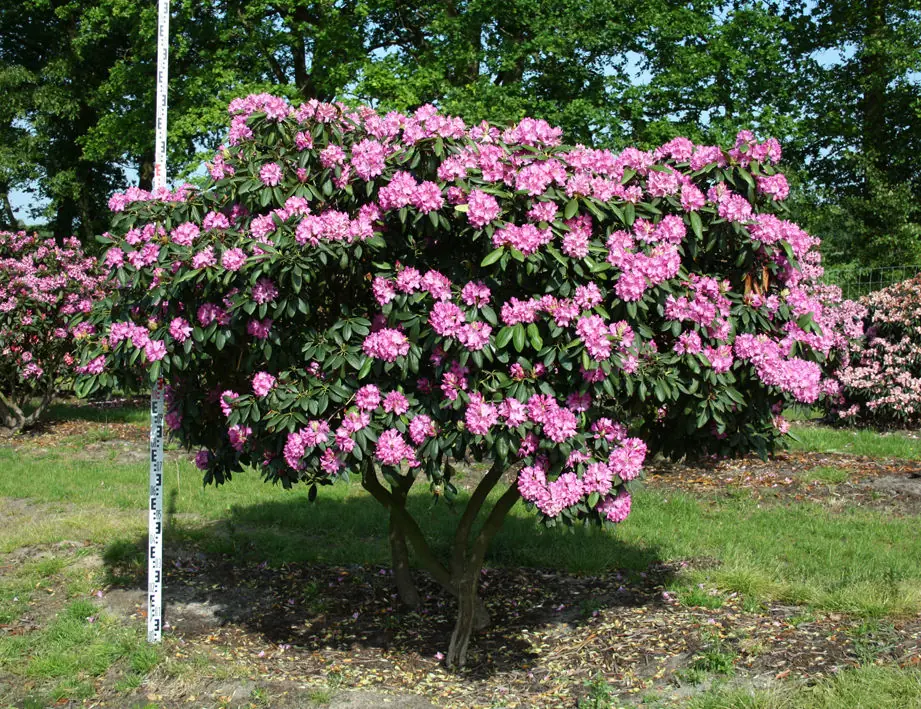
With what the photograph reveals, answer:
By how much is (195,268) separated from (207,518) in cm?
426

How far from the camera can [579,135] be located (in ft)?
50.1

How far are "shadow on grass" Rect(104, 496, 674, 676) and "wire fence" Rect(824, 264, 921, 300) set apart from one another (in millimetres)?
9280

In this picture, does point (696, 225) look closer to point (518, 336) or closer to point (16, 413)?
point (518, 336)

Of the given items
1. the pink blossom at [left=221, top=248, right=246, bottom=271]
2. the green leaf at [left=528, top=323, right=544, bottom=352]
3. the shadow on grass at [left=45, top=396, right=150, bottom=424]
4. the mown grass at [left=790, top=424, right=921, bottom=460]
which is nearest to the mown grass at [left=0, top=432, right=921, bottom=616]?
the mown grass at [left=790, top=424, right=921, bottom=460]

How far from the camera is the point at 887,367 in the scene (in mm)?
11406

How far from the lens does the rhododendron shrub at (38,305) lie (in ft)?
38.7

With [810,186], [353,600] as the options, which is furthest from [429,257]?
[810,186]

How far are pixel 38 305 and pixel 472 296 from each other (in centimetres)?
1008

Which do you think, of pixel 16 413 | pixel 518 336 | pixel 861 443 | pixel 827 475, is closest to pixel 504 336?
pixel 518 336

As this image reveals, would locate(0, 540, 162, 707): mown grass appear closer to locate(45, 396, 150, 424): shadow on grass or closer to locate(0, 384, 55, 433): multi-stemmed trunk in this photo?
locate(0, 384, 55, 433): multi-stemmed trunk

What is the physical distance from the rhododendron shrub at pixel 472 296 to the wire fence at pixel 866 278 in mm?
10881

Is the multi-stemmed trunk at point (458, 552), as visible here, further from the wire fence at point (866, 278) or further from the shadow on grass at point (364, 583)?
the wire fence at point (866, 278)

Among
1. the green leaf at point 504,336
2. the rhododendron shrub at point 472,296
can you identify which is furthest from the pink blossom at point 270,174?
the green leaf at point 504,336

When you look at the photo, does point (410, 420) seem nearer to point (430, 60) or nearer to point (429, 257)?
point (429, 257)
